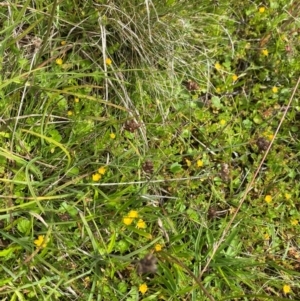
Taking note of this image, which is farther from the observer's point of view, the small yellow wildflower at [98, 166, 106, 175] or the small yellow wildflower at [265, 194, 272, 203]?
the small yellow wildflower at [265, 194, 272, 203]

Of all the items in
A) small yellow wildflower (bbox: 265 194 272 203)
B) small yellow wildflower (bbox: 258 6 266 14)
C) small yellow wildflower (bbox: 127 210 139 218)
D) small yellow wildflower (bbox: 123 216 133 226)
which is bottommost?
small yellow wildflower (bbox: 265 194 272 203)

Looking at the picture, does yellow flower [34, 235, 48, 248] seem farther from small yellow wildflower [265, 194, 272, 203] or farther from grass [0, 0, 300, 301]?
small yellow wildflower [265, 194, 272, 203]

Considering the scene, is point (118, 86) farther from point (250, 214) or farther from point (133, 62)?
point (250, 214)

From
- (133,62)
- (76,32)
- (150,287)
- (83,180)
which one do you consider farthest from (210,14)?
(150,287)

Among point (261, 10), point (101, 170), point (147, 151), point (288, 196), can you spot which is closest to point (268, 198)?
point (288, 196)

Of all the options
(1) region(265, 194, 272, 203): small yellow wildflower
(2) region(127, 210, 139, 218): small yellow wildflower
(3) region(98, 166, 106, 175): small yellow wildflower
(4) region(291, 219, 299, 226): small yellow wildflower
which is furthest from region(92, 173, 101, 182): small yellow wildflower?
(4) region(291, 219, 299, 226): small yellow wildflower

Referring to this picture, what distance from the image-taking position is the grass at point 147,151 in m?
1.47

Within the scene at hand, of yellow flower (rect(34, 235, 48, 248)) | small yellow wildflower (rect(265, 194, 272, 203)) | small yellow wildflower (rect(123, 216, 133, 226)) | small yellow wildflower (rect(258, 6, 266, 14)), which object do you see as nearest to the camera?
yellow flower (rect(34, 235, 48, 248))

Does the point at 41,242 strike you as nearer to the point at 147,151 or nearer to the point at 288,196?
the point at 147,151

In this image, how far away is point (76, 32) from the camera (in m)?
1.77

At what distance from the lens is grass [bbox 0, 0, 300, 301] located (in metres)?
1.47

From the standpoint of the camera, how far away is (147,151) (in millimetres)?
1676

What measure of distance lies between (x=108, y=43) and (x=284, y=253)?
3.18 ft

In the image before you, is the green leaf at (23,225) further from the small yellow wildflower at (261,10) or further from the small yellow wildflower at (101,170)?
the small yellow wildflower at (261,10)
